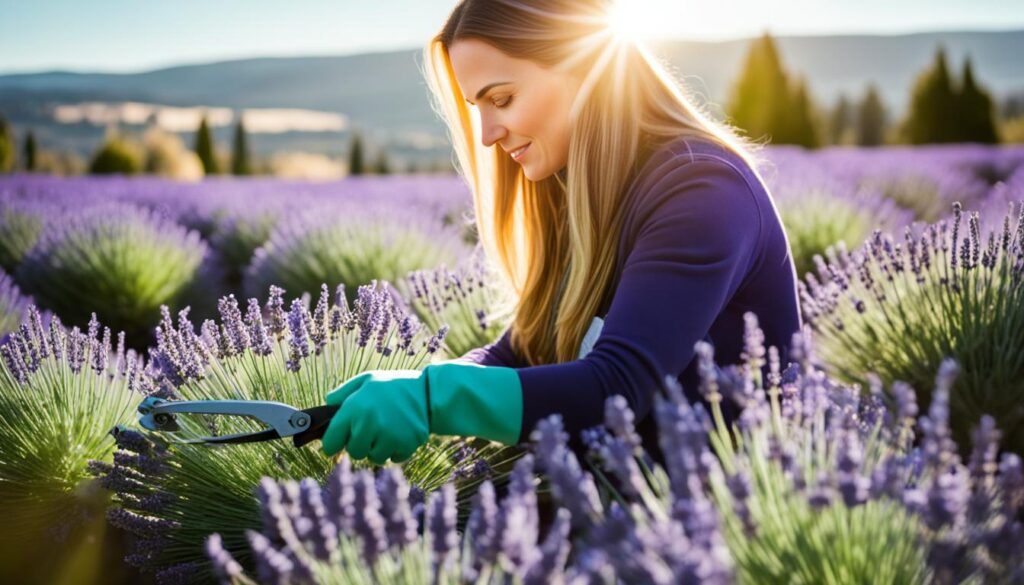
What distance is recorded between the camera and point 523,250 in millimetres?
2533

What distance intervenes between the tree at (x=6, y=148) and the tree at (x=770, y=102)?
2440 centimetres

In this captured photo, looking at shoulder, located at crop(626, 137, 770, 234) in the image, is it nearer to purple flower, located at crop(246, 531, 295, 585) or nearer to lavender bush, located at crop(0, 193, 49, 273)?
purple flower, located at crop(246, 531, 295, 585)

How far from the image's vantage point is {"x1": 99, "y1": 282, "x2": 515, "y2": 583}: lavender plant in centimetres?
187

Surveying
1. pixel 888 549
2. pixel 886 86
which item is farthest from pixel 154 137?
pixel 886 86

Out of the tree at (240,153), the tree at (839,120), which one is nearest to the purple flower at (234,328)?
the tree at (240,153)

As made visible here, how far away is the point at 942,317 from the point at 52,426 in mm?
2443

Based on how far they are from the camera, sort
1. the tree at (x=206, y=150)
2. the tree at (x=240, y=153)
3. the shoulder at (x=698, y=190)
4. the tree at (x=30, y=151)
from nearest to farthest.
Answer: the shoulder at (x=698, y=190)
the tree at (x=206, y=150)
the tree at (x=30, y=151)
the tree at (x=240, y=153)

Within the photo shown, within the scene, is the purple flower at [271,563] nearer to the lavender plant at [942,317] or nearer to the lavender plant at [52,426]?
the lavender plant at [52,426]

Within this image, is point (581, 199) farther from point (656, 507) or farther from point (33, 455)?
point (33, 455)

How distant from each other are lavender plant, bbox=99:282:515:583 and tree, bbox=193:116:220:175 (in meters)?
36.3

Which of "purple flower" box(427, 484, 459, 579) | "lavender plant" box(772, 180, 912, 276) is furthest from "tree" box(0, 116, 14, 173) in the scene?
"purple flower" box(427, 484, 459, 579)

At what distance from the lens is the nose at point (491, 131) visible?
2.05 meters

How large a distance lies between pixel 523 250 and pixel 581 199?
54cm

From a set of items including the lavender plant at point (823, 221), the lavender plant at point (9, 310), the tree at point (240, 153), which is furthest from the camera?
the tree at point (240, 153)
